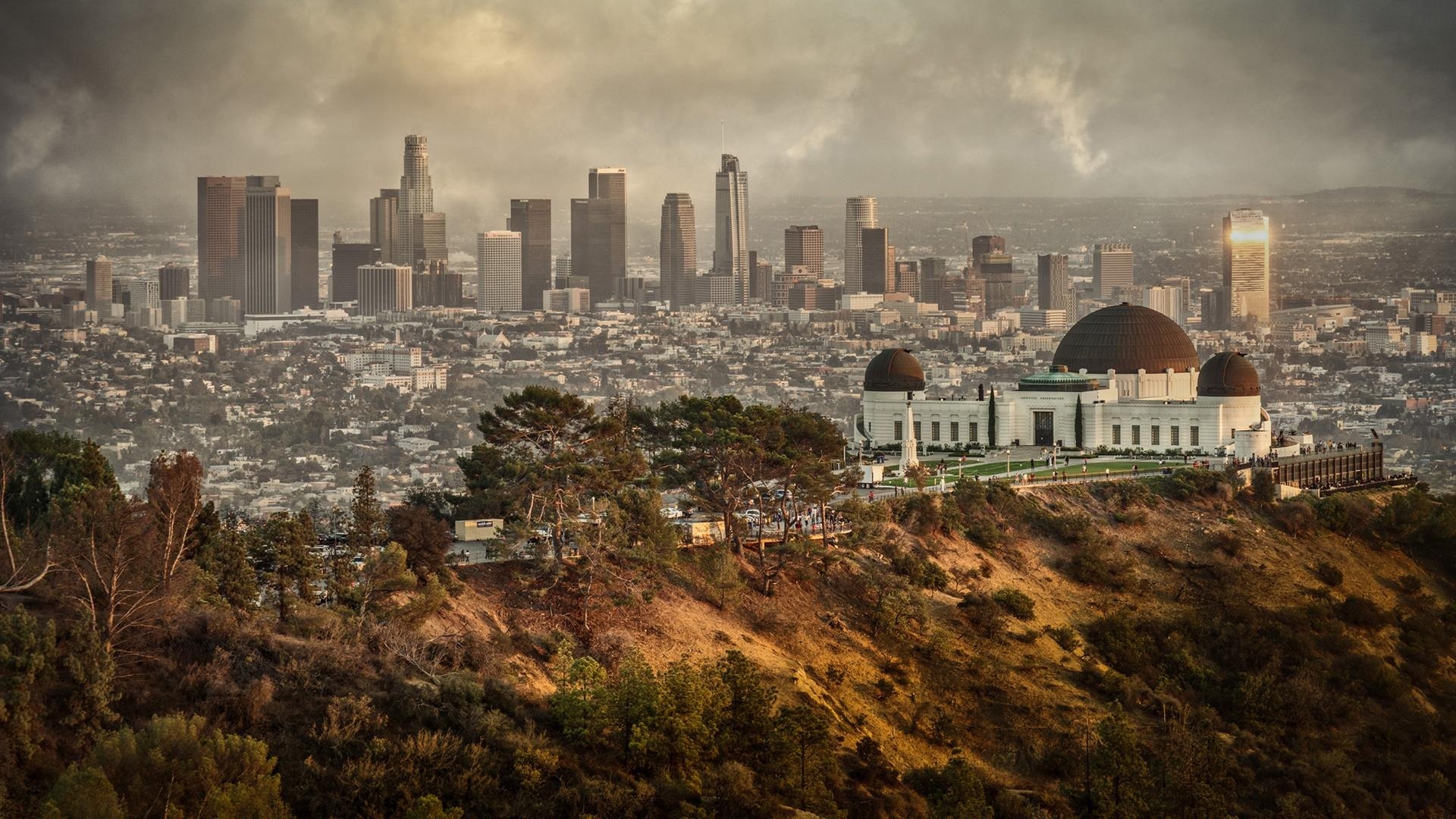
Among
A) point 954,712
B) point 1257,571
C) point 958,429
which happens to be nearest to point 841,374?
point 958,429

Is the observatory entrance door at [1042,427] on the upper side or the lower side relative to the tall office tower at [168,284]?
lower

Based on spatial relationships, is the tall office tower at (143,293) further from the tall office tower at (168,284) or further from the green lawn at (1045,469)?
the green lawn at (1045,469)

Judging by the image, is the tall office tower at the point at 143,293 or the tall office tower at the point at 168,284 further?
the tall office tower at the point at 168,284

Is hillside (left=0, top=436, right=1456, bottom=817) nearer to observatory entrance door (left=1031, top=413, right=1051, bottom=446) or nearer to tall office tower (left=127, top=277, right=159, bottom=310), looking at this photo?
observatory entrance door (left=1031, top=413, right=1051, bottom=446)

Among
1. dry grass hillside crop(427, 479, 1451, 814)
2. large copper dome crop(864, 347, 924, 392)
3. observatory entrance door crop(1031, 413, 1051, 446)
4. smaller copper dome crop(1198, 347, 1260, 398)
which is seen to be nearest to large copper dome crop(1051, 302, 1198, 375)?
→ smaller copper dome crop(1198, 347, 1260, 398)

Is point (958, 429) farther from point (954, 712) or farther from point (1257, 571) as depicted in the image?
point (954, 712)

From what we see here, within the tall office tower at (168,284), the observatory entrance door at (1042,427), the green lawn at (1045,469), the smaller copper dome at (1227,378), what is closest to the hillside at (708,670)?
the green lawn at (1045,469)
